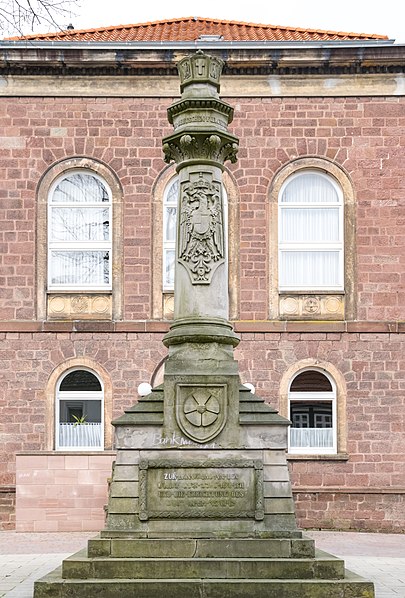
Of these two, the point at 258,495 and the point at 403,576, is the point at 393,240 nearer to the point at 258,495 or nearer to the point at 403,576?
the point at 403,576

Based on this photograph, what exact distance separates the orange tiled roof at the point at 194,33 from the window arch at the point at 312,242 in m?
3.36

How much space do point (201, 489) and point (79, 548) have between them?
604 cm

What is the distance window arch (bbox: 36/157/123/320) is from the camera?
72.5 ft

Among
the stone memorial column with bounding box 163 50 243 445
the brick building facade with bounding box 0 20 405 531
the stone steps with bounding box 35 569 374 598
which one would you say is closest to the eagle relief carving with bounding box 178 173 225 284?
the stone memorial column with bounding box 163 50 243 445

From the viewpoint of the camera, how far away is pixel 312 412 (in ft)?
72.1

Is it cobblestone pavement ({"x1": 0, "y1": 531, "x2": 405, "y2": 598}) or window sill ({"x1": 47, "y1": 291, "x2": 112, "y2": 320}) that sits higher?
window sill ({"x1": 47, "y1": 291, "x2": 112, "y2": 320})

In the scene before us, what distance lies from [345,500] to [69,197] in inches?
316

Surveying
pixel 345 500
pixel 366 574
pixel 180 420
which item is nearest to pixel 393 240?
pixel 345 500

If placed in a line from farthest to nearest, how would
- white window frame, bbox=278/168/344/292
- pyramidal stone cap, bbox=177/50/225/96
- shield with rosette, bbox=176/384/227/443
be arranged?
1. white window frame, bbox=278/168/344/292
2. pyramidal stone cap, bbox=177/50/225/96
3. shield with rosette, bbox=176/384/227/443

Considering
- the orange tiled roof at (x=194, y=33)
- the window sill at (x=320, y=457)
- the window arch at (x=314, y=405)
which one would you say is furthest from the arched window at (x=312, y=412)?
the orange tiled roof at (x=194, y=33)

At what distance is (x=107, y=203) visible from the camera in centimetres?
2252

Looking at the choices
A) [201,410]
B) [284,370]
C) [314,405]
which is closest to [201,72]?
[201,410]

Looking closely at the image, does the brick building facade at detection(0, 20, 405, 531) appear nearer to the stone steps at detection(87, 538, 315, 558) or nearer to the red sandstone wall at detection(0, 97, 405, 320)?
the red sandstone wall at detection(0, 97, 405, 320)

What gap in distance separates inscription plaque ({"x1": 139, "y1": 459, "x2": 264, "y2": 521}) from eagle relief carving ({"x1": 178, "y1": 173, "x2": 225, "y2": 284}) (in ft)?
6.54
